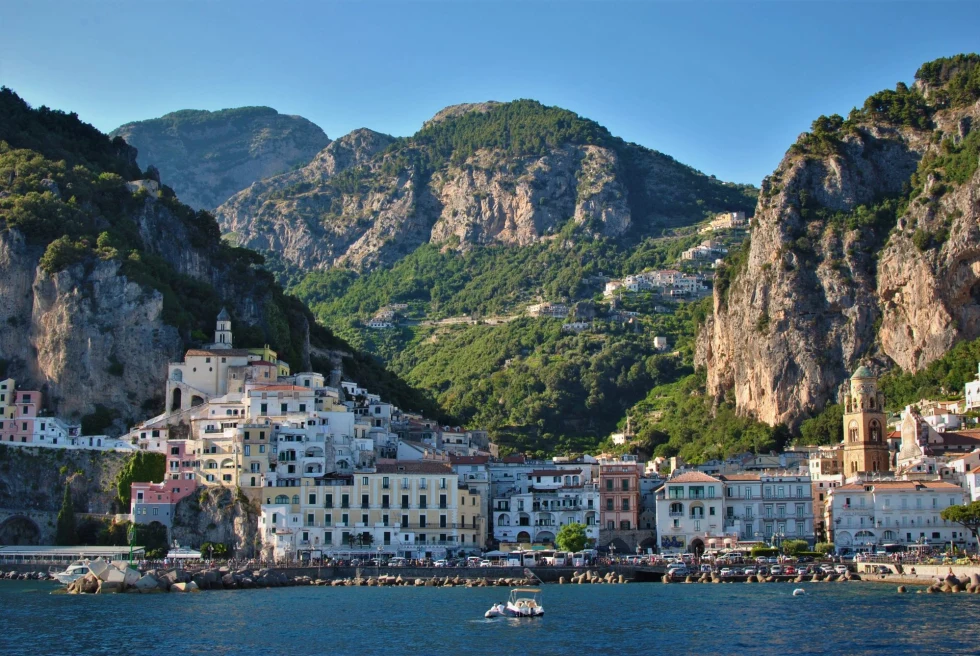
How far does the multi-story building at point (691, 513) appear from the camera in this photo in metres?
96.5

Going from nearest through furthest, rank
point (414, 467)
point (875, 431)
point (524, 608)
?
1. point (524, 608)
2. point (414, 467)
3. point (875, 431)

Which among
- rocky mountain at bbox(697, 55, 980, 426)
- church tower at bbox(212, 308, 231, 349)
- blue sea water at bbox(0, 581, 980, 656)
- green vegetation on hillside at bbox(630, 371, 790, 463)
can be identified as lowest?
blue sea water at bbox(0, 581, 980, 656)

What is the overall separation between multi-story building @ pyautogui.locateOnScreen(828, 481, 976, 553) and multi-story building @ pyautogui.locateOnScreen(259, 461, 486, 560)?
23302mm

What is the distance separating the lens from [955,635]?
5800 cm

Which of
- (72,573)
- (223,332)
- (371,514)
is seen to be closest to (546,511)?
(371,514)

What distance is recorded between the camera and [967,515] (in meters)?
87.8

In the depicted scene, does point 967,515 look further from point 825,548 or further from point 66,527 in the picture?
point 66,527

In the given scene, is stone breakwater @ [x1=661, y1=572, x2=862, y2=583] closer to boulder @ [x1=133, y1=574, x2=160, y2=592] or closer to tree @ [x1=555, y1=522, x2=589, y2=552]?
tree @ [x1=555, y1=522, x2=589, y2=552]

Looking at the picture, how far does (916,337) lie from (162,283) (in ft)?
204

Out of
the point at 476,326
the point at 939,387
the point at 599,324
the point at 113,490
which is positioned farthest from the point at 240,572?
the point at 476,326

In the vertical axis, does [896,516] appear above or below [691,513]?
below

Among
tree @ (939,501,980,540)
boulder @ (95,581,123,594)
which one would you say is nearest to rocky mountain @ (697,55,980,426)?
tree @ (939,501,980,540)

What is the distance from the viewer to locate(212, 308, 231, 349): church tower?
11206 centimetres

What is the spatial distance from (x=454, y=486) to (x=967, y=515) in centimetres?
3067
